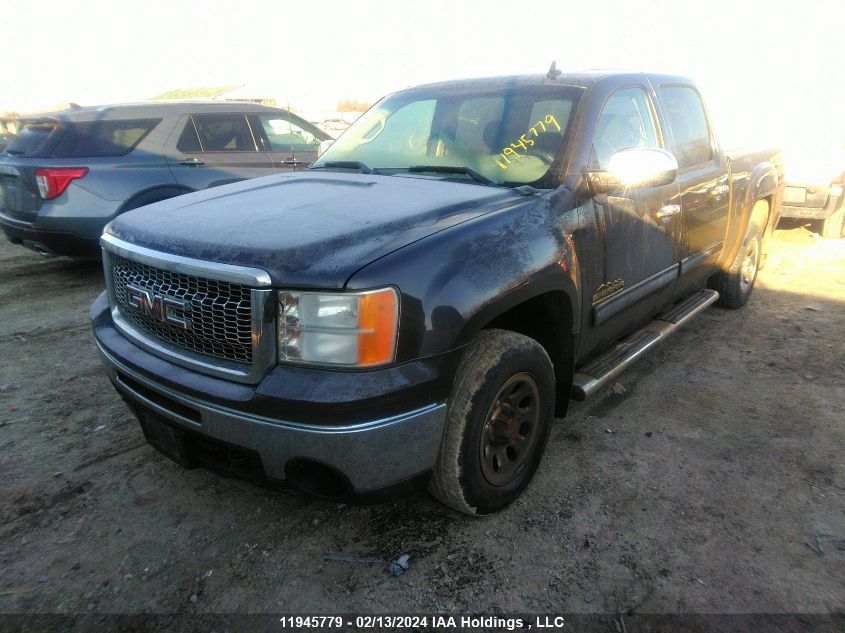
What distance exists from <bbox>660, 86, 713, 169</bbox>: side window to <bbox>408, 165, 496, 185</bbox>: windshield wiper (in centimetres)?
152

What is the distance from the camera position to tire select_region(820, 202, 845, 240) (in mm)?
7648

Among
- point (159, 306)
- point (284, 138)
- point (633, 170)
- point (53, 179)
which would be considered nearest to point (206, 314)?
point (159, 306)

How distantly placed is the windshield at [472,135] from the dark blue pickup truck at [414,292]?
1 centimetres

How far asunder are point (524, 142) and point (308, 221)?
4.00ft

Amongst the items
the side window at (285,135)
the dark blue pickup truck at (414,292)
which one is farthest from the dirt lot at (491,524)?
the side window at (285,135)

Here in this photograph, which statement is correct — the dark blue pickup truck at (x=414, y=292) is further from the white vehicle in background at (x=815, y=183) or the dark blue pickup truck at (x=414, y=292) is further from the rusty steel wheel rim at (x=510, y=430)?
the white vehicle in background at (x=815, y=183)

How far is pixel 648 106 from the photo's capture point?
3.38 metres

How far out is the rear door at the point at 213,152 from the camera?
233 inches

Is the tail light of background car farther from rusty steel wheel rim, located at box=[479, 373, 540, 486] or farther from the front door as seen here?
rusty steel wheel rim, located at box=[479, 373, 540, 486]

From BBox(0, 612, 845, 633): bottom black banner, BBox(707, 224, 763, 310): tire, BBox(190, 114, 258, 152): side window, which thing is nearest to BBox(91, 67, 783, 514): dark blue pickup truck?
BBox(0, 612, 845, 633): bottom black banner

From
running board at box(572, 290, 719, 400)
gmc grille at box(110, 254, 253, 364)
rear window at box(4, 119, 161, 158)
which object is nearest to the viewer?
gmc grille at box(110, 254, 253, 364)

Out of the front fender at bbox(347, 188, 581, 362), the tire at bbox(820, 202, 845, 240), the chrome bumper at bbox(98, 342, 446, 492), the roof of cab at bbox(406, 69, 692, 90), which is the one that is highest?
the roof of cab at bbox(406, 69, 692, 90)

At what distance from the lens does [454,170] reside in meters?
2.84

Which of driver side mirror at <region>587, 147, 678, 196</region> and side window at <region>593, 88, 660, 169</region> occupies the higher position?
side window at <region>593, 88, 660, 169</region>
